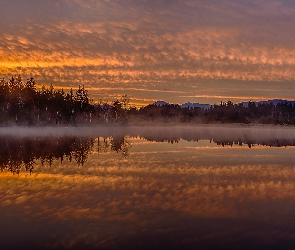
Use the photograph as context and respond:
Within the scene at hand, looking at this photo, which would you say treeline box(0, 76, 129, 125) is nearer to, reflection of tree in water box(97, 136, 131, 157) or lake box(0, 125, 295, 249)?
reflection of tree in water box(97, 136, 131, 157)

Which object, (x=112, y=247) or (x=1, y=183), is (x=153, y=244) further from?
(x=1, y=183)

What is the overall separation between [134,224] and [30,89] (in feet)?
438

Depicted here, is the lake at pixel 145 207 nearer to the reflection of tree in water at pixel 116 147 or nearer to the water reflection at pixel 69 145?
the water reflection at pixel 69 145

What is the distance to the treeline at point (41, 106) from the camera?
423ft

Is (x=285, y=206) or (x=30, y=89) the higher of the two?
(x=30, y=89)

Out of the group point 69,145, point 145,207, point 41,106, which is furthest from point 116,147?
point 41,106

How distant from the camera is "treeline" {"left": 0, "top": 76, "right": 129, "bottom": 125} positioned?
423 ft

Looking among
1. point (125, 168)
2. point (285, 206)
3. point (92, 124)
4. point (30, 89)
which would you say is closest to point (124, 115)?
point (92, 124)

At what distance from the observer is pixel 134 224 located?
13.4 m

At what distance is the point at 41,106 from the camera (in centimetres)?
13725

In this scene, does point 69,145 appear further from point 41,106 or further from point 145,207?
point 41,106

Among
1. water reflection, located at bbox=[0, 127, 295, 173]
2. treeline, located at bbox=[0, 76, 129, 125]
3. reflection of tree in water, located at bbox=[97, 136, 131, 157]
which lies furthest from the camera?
treeline, located at bbox=[0, 76, 129, 125]

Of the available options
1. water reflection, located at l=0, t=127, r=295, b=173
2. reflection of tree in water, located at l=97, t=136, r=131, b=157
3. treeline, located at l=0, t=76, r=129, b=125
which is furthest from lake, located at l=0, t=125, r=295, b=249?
treeline, located at l=0, t=76, r=129, b=125

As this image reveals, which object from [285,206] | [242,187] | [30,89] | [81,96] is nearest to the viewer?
[285,206]
